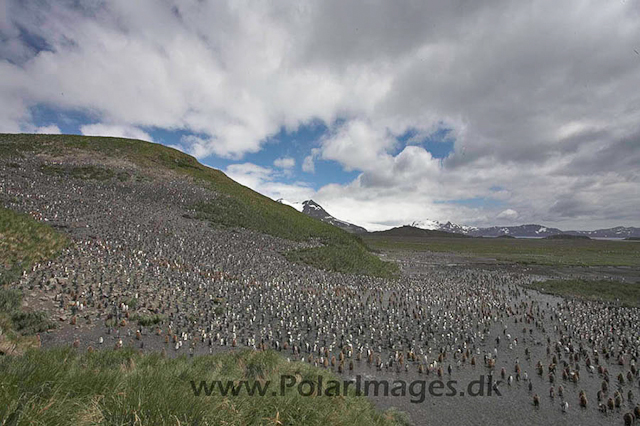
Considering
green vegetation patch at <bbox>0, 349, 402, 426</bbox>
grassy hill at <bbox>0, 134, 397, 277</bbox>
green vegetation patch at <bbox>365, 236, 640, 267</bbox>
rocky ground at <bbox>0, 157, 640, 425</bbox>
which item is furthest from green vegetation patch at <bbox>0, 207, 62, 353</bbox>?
green vegetation patch at <bbox>365, 236, 640, 267</bbox>

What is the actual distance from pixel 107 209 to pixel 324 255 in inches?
949

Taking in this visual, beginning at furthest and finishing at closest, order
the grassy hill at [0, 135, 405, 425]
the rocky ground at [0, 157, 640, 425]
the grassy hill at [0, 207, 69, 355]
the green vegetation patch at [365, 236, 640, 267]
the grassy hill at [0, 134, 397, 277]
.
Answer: the green vegetation patch at [365, 236, 640, 267] < the grassy hill at [0, 134, 397, 277] < the rocky ground at [0, 157, 640, 425] < the grassy hill at [0, 207, 69, 355] < the grassy hill at [0, 135, 405, 425]

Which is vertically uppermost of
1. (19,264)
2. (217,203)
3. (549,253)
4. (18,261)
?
(217,203)

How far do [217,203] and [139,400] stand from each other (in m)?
44.4

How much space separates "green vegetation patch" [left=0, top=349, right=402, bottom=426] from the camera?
12.2ft

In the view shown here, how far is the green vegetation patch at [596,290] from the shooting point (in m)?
29.2

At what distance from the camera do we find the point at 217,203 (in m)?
46.5

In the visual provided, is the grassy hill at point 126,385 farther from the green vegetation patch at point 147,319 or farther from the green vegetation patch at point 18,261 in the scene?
the green vegetation patch at point 147,319

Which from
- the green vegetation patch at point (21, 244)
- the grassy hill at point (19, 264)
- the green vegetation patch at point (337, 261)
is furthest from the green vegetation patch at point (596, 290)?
the green vegetation patch at point (21, 244)

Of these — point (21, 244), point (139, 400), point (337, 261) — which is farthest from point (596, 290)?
point (21, 244)

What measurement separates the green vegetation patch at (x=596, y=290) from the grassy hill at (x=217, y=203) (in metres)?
17.8

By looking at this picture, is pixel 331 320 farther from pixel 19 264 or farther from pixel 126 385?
pixel 19 264

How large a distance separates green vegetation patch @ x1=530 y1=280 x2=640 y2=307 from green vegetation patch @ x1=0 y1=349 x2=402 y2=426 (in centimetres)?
3409

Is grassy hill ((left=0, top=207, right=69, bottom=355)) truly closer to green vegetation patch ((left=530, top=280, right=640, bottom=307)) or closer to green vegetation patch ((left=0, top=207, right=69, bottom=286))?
green vegetation patch ((left=0, top=207, right=69, bottom=286))
